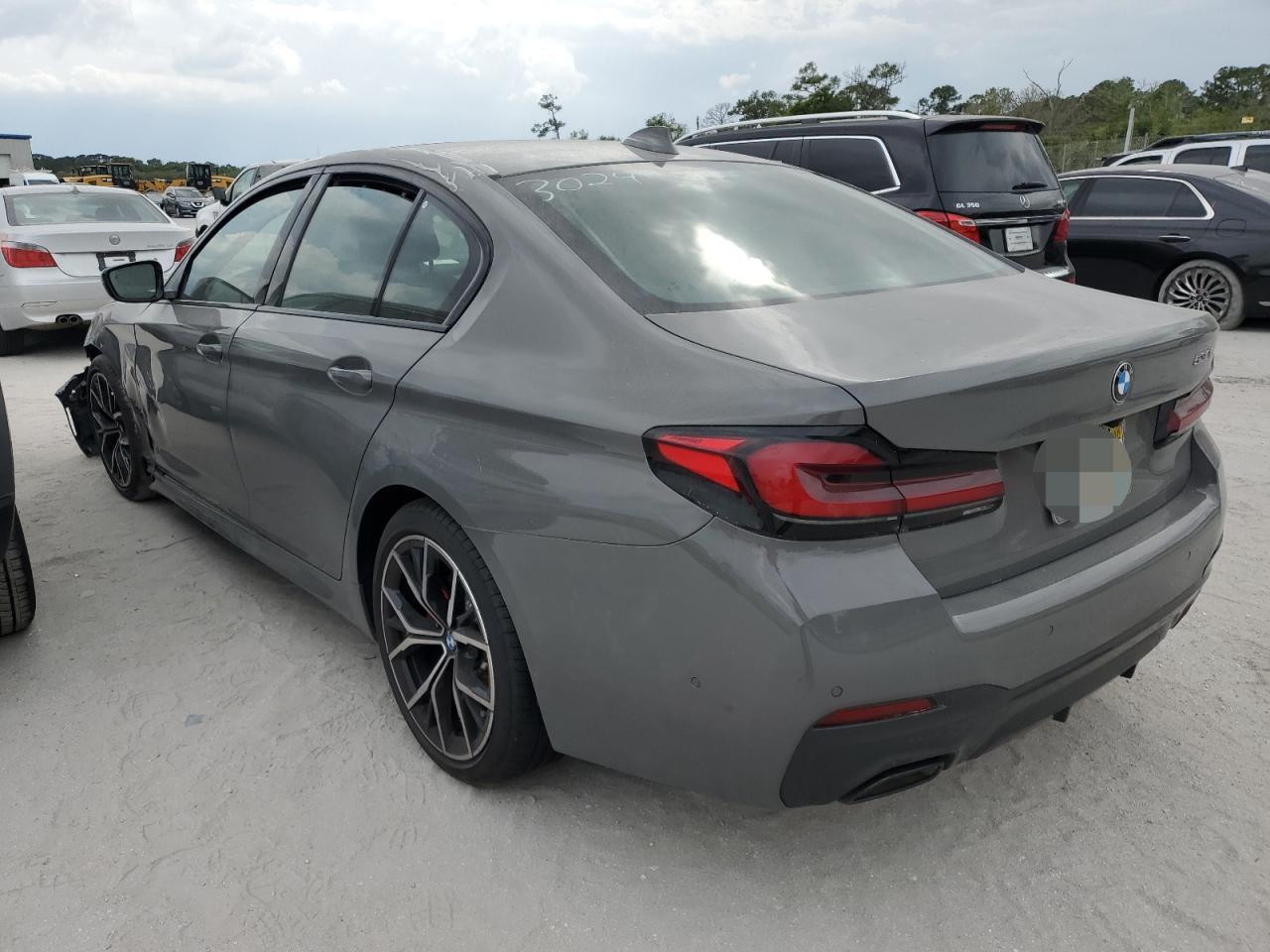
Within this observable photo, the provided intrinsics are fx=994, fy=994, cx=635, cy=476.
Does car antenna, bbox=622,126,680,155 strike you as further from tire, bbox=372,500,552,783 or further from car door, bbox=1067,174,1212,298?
car door, bbox=1067,174,1212,298

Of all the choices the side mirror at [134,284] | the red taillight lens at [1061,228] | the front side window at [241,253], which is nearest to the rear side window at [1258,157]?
the red taillight lens at [1061,228]

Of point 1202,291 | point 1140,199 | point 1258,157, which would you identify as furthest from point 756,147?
point 1258,157

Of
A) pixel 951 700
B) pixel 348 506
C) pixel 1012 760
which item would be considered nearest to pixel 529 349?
pixel 348 506

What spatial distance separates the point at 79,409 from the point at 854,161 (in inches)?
203

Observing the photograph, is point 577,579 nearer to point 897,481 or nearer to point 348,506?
point 897,481

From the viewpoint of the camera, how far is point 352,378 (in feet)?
8.67

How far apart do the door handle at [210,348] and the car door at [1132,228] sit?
796 cm

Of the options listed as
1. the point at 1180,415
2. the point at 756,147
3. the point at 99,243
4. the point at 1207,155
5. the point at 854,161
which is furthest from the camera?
the point at 1207,155

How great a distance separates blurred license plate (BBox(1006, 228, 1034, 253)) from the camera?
6.73m

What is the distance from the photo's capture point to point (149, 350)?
155 inches

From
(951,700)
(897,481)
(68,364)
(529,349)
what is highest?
(529,349)

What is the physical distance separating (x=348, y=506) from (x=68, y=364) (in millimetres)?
7592

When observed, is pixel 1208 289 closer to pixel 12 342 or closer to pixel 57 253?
pixel 57 253

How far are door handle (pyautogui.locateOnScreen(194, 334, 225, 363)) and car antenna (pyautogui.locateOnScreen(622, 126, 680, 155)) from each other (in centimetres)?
152
